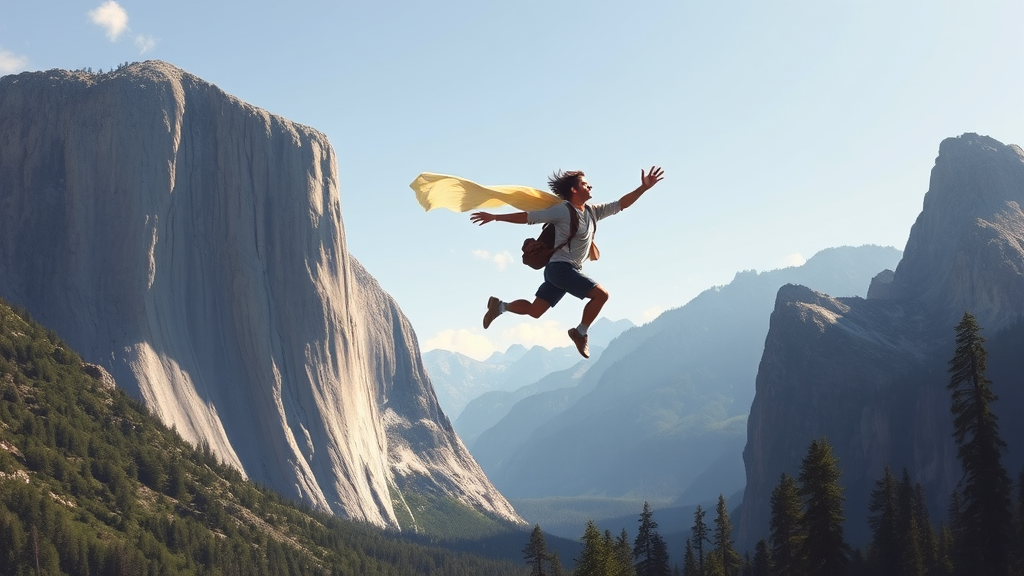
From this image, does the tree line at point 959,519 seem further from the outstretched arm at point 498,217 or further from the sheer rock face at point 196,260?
the sheer rock face at point 196,260

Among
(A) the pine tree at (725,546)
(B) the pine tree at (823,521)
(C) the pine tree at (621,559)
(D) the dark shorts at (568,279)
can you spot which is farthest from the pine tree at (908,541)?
(D) the dark shorts at (568,279)

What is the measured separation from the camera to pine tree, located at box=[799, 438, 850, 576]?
145ft

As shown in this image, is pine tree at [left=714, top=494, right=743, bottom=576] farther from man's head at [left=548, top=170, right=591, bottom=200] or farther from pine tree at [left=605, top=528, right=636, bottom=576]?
man's head at [left=548, top=170, right=591, bottom=200]

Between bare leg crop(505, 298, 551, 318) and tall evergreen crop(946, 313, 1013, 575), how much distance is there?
31.9m

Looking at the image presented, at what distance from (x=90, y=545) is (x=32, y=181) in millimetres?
78473

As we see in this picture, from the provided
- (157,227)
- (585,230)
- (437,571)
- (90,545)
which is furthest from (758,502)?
(585,230)

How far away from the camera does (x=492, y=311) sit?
38.4ft

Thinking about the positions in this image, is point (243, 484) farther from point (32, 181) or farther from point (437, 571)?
point (32, 181)

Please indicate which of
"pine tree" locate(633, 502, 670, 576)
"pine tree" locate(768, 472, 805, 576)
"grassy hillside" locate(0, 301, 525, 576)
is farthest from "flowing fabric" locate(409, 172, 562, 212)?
"grassy hillside" locate(0, 301, 525, 576)

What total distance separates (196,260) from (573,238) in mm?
149689

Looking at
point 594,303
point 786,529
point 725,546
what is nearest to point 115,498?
point 725,546

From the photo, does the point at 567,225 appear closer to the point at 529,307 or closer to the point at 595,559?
the point at 529,307

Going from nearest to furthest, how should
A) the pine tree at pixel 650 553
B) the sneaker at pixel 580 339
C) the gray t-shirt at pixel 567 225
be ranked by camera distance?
the gray t-shirt at pixel 567 225
the sneaker at pixel 580 339
the pine tree at pixel 650 553

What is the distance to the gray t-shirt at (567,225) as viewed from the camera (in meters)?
11.0
